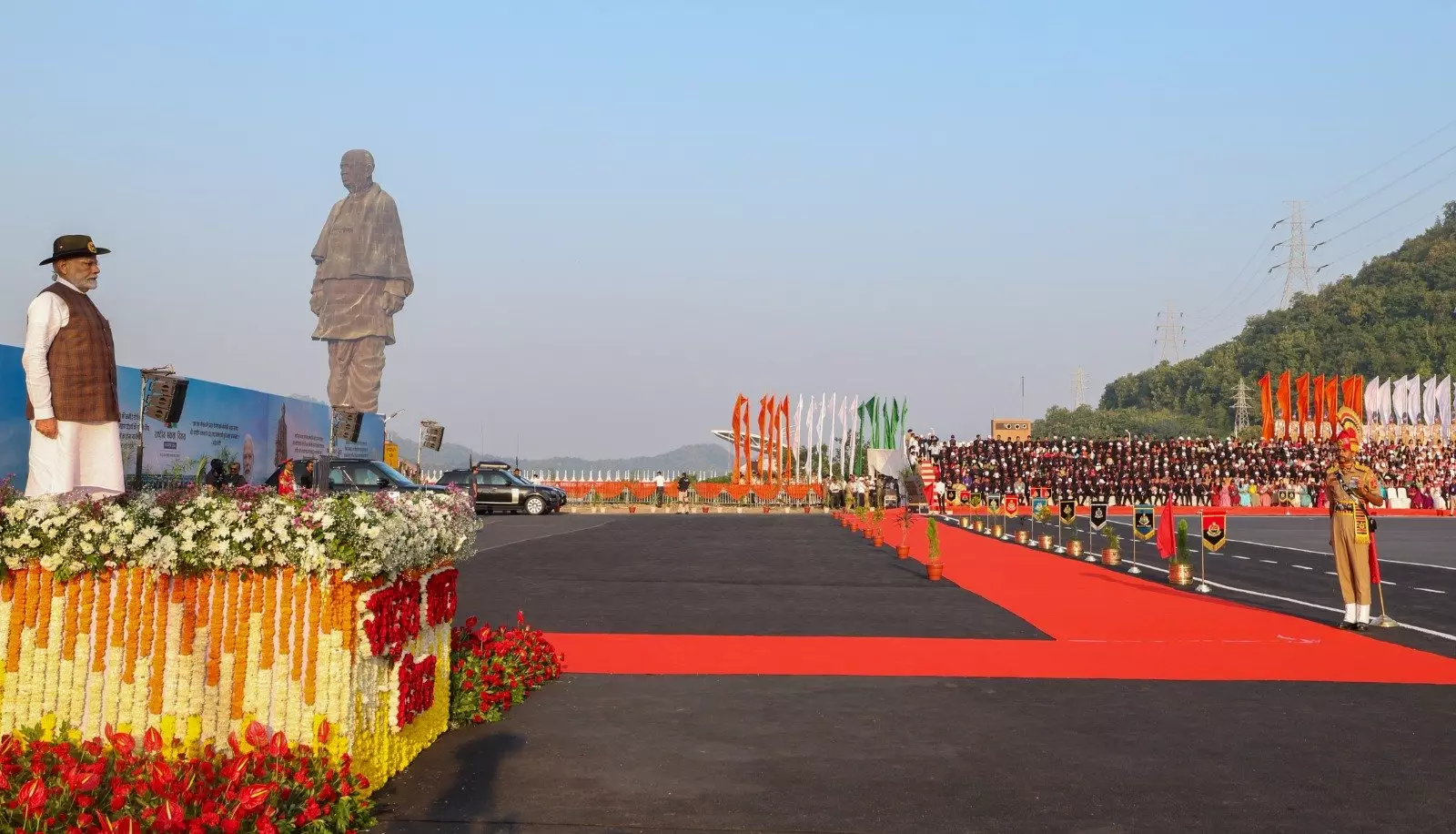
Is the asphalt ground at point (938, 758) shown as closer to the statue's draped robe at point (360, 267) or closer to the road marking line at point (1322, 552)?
the road marking line at point (1322, 552)

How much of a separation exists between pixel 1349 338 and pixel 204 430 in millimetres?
135383

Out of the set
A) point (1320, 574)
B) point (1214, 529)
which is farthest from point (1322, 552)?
point (1214, 529)

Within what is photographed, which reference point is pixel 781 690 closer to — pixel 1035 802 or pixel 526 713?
pixel 526 713

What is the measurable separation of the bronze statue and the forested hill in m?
94.8

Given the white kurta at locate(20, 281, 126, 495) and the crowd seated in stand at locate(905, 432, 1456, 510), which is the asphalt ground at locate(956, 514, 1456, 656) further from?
the crowd seated in stand at locate(905, 432, 1456, 510)

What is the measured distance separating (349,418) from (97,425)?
35.5m

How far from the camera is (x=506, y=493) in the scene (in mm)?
44438

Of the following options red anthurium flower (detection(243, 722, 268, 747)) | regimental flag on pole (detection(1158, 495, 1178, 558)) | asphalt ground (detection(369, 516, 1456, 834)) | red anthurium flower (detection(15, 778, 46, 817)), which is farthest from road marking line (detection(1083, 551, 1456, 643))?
red anthurium flower (detection(15, 778, 46, 817))

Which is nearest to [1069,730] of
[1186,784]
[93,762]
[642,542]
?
[1186,784]

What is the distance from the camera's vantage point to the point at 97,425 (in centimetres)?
698

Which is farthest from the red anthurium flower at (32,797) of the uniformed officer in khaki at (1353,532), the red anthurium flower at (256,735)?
the uniformed officer in khaki at (1353,532)

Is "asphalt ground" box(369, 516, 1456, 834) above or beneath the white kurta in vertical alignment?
beneath

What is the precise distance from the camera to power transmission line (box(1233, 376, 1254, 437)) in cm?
13425

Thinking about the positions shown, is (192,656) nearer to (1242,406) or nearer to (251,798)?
(251,798)
